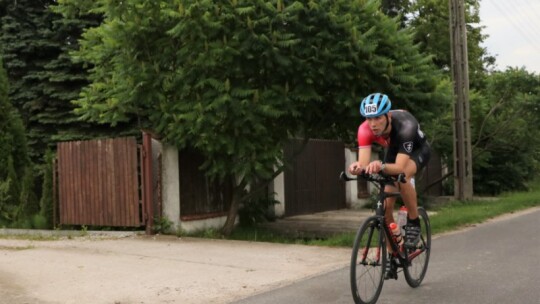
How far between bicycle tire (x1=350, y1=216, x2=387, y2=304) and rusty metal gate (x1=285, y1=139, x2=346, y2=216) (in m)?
9.69

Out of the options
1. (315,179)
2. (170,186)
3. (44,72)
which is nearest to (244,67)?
(170,186)

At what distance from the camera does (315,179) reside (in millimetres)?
17266

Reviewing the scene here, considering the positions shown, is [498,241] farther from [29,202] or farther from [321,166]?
[29,202]

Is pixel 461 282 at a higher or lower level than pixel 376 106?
lower

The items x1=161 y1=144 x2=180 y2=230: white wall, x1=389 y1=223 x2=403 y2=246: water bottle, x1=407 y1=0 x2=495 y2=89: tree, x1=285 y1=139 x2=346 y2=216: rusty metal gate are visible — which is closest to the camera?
x1=389 y1=223 x2=403 y2=246: water bottle

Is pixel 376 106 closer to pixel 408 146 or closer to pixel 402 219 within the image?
pixel 408 146

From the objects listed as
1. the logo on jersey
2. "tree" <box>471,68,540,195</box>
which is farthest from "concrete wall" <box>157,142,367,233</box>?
"tree" <box>471,68,540,195</box>

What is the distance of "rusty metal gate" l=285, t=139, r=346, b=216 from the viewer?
16000 millimetres

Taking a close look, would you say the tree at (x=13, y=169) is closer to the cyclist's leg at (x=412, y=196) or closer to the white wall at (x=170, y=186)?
the white wall at (x=170, y=186)

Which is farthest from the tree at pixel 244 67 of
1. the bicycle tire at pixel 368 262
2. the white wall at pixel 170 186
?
the bicycle tire at pixel 368 262

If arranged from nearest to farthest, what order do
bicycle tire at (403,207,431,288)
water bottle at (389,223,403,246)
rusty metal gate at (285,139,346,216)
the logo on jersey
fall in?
the logo on jersey < water bottle at (389,223,403,246) < bicycle tire at (403,207,431,288) < rusty metal gate at (285,139,346,216)

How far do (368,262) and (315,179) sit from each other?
1178 cm

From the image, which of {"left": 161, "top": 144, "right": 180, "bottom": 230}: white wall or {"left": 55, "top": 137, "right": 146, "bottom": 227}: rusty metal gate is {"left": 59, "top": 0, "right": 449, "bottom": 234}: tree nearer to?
{"left": 161, "top": 144, "right": 180, "bottom": 230}: white wall

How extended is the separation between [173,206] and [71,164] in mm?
Result: 2367
